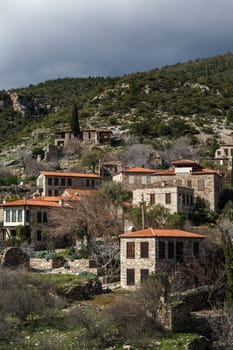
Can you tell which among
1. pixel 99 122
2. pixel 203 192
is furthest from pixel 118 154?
pixel 203 192

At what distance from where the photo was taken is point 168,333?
1688 inches

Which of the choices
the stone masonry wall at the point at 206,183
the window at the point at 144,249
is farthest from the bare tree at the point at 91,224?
the stone masonry wall at the point at 206,183

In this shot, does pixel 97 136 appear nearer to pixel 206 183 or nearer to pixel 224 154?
pixel 224 154

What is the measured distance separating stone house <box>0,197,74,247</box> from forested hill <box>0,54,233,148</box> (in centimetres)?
4645

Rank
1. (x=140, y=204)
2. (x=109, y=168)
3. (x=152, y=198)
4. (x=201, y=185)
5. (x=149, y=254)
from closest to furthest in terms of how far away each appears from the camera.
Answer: (x=149, y=254) < (x=140, y=204) < (x=152, y=198) < (x=201, y=185) < (x=109, y=168)

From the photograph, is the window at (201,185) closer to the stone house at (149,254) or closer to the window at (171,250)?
the stone house at (149,254)

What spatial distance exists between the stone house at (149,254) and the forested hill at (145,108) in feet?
209

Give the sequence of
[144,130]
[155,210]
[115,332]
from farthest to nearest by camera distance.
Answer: [144,130] → [155,210] → [115,332]

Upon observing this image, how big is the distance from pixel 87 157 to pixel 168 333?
6137 centimetres

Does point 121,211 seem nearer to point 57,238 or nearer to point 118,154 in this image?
point 57,238

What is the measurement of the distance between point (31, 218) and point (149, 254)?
2248 centimetres

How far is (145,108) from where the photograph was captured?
137500 mm

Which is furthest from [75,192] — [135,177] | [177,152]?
[177,152]

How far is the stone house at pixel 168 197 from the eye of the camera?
69.2 metres
